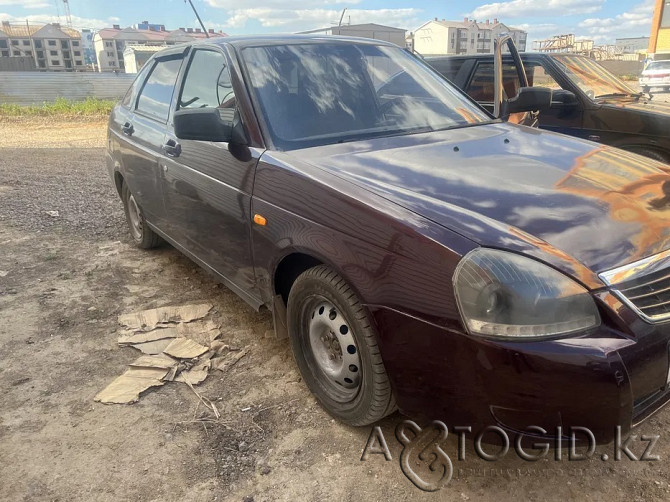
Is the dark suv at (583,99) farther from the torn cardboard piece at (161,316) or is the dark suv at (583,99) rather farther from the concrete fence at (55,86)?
the concrete fence at (55,86)

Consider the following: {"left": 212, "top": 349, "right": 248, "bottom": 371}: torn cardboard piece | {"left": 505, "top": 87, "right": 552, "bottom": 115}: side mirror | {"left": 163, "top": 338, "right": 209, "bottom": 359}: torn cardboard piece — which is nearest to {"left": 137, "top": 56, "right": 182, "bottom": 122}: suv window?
{"left": 163, "top": 338, "right": 209, "bottom": 359}: torn cardboard piece

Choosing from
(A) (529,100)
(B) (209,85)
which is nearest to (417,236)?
(B) (209,85)

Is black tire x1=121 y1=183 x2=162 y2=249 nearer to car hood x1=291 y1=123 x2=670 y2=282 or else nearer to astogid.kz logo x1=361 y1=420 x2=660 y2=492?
car hood x1=291 y1=123 x2=670 y2=282

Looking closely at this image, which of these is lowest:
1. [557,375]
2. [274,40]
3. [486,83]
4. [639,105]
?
[557,375]

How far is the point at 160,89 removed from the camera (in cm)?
413

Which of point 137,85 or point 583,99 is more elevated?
point 137,85

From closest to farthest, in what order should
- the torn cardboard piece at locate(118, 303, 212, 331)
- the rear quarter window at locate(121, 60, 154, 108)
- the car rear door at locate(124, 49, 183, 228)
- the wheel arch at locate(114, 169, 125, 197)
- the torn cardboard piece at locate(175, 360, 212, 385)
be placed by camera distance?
the torn cardboard piece at locate(175, 360, 212, 385) < the torn cardboard piece at locate(118, 303, 212, 331) < the car rear door at locate(124, 49, 183, 228) < the rear quarter window at locate(121, 60, 154, 108) < the wheel arch at locate(114, 169, 125, 197)

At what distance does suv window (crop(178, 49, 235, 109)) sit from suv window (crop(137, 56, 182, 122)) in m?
0.27

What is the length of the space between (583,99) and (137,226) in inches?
192

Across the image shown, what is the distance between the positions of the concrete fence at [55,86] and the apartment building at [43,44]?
7766cm

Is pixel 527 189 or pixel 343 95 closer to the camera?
pixel 527 189

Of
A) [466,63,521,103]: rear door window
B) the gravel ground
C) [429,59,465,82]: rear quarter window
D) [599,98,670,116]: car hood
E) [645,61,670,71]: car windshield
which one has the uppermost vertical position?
[429,59,465,82]: rear quarter window

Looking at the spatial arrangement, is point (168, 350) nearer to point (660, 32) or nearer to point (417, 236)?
point (417, 236)

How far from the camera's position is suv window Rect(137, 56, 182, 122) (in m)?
3.89
